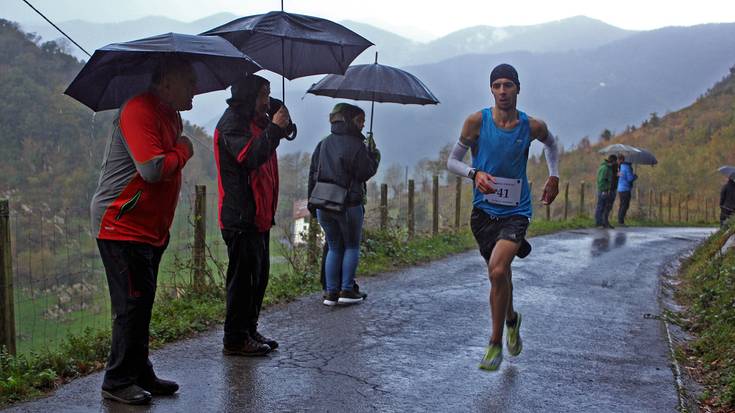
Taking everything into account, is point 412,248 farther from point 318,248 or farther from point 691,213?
point 691,213

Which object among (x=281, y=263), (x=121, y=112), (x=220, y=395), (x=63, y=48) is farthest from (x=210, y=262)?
(x=63, y=48)

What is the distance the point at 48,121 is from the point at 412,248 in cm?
2458

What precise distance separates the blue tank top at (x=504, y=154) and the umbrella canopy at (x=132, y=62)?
190 cm

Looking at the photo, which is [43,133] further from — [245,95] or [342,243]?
[245,95]

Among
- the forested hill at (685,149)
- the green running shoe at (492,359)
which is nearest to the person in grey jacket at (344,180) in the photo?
the green running shoe at (492,359)

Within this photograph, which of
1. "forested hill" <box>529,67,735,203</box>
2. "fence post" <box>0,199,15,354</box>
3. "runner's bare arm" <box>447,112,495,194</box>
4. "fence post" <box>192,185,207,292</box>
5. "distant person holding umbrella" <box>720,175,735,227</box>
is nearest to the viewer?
"fence post" <box>0,199,15,354</box>

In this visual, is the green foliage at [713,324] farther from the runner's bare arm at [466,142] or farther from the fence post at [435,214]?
the fence post at [435,214]

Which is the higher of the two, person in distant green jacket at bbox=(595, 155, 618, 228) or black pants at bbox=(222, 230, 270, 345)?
person in distant green jacket at bbox=(595, 155, 618, 228)

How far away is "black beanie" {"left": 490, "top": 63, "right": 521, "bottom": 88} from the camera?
5.61 m

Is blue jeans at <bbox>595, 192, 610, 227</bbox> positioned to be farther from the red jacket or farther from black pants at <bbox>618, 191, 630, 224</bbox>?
the red jacket

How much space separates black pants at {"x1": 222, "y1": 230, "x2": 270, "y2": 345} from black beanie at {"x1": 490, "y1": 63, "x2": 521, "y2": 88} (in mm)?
2081

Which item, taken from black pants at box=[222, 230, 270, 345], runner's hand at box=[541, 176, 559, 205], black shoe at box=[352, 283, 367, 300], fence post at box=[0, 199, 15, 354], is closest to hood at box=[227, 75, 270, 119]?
black pants at box=[222, 230, 270, 345]

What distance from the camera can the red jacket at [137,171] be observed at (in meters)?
4.12

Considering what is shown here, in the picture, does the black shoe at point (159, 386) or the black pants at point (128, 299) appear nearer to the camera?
the black pants at point (128, 299)
